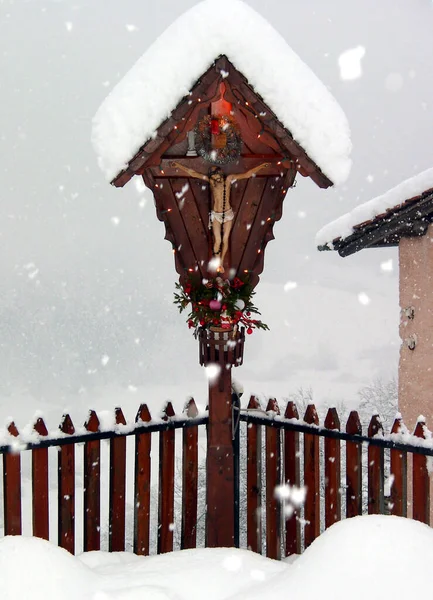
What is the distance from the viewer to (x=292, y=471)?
4957 millimetres

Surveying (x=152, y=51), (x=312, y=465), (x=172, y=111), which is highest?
(x=152, y=51)

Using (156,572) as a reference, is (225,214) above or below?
above

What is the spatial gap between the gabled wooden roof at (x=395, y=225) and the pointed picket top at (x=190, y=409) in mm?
2752

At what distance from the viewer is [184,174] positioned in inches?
174

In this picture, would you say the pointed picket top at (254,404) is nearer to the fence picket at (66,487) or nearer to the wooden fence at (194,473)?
the wooden fence at (194,473)

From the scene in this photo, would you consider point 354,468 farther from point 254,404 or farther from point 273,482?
point 254,404

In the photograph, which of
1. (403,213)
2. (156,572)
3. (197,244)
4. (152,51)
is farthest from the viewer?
(403,213)

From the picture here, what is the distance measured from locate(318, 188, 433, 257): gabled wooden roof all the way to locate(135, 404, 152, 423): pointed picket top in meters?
3.12

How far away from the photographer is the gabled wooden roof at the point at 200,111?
389 cm

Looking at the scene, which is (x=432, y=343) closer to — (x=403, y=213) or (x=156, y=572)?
(x=403, y=213)

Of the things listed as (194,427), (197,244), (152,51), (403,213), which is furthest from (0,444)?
(403,213)

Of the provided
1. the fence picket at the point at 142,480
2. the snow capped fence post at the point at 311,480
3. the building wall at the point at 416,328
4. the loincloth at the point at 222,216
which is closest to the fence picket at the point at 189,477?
the fence picket at the point at 142,480

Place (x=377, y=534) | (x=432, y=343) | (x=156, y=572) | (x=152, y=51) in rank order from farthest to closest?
1. (x=432, y=343)
2. (x=152, y=51)
3. (x=156, y=572)
4. (x=377, y=534)

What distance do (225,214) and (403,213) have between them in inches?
A: 88.3
